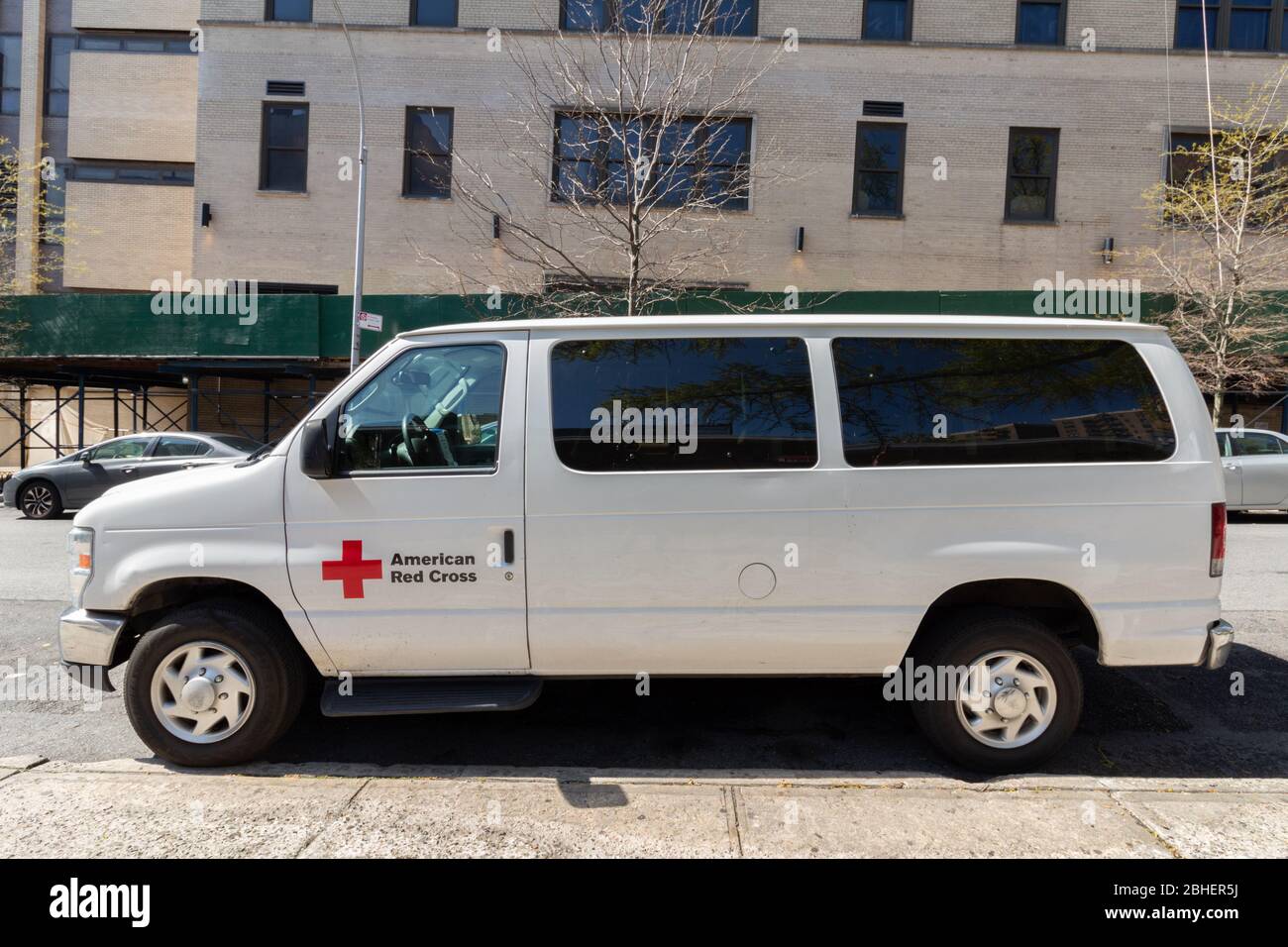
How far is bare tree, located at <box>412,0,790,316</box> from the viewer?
50.8 ft

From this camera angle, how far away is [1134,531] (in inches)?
141

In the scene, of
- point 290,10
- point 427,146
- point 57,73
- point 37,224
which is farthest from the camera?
point 57,73

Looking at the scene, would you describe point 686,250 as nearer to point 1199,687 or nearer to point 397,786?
point 1199,687

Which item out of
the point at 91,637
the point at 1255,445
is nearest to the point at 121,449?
the point at 91,637

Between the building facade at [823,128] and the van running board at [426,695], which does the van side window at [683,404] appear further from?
the building facade at [823,128]

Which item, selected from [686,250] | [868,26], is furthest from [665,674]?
[868,26]

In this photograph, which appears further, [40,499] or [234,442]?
[234,442]

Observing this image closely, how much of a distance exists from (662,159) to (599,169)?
4.37 ft

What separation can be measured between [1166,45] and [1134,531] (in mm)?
20776

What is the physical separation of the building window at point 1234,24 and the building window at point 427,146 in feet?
58.4

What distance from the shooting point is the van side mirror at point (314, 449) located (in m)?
3.49

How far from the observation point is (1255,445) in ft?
42.8

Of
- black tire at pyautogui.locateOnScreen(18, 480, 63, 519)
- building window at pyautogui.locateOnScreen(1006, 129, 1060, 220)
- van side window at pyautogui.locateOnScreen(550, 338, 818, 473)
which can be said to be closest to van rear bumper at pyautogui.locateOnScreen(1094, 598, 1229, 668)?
van side window at pyautogui.locateOnScreen(550, 338, 818, 473)

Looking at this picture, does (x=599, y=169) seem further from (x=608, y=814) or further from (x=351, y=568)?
(x=608, y=814)
